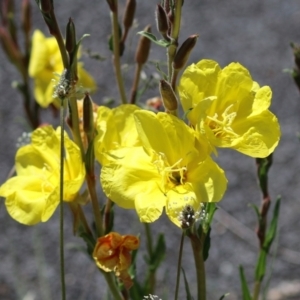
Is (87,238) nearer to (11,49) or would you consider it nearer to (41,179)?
(41,179)

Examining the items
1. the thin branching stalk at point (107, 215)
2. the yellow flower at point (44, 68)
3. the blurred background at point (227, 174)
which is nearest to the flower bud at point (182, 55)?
the thin branching stalk at point (107, 215)

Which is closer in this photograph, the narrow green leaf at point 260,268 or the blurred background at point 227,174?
the narrow green leaf at point 260,268

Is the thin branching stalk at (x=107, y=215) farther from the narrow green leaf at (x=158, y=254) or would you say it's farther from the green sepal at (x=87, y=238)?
the narrow green leaf at (x=158, y=254)

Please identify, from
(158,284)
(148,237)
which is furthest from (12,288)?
(148,237)

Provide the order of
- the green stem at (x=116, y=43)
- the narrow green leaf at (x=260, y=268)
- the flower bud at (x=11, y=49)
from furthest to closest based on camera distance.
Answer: the flower bud at (x=11, y=49), the narrow green leaf at (x=260, y=268), the green stem at (x=116, y=43)

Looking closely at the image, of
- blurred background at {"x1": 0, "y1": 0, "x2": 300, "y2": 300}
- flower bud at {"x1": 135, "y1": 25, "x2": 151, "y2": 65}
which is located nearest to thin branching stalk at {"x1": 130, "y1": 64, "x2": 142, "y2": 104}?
flower bud at {"x1": 135, "y1": 25, "x2": 151, "y2": 65}

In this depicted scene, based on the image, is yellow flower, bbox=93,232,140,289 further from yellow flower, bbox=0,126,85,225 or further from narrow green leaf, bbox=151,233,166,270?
narrow green leaf, bbox=151,233,166,270
